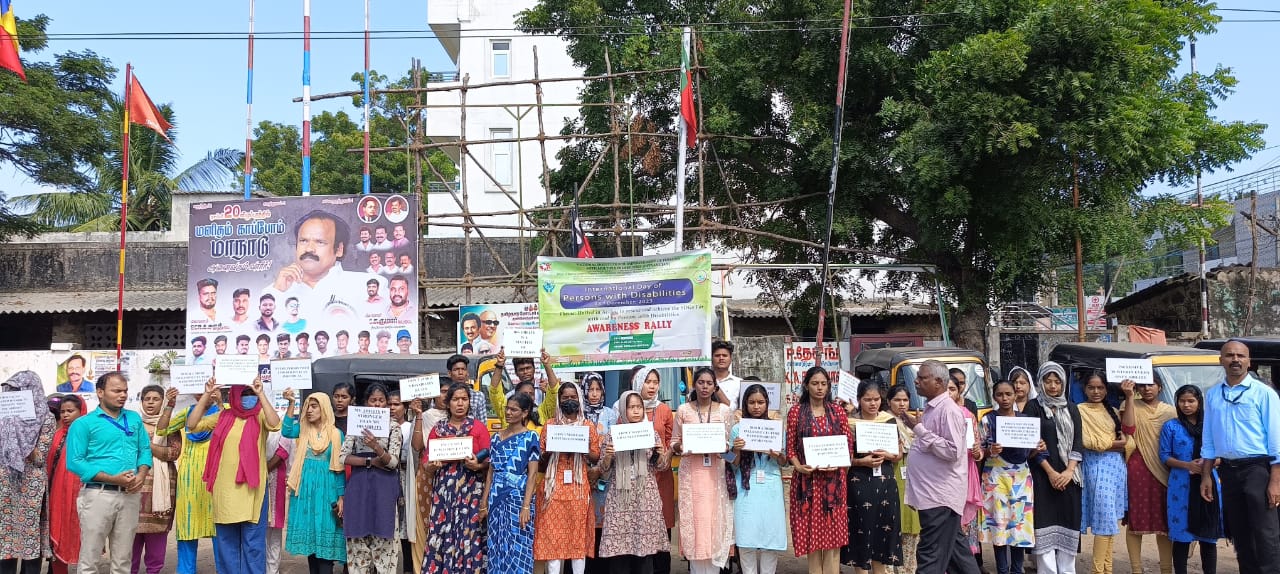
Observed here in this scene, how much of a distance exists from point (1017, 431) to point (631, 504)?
2.91 meters

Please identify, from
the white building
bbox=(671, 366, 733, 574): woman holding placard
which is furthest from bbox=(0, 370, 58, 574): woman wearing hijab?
the white building

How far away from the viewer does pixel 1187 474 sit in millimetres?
7422

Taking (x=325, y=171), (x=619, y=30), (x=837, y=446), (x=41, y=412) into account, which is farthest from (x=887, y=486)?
(x=325, y=171)

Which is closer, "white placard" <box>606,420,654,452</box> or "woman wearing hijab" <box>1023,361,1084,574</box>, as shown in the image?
"white placard" <box>606,420,654,452</box>

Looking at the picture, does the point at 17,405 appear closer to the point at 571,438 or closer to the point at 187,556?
the point at 187,556

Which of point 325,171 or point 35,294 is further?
point 325,171

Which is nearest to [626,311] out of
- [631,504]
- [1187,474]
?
[631,504]

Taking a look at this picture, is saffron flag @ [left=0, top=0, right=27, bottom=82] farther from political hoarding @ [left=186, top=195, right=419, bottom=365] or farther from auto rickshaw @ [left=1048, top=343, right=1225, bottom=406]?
auto rickshaw @ [left=1048, top=343, right=1225, bottom=406]

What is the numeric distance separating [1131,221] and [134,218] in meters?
26.2

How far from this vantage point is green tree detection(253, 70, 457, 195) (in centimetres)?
3556

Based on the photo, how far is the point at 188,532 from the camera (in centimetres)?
755

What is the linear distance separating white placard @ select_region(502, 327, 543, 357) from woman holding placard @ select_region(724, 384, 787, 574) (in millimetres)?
2511

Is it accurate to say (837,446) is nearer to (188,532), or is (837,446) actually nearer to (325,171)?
(188,532)

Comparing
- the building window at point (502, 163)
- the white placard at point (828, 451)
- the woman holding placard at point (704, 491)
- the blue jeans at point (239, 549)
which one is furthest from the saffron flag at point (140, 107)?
the building window at point (502, 163)
